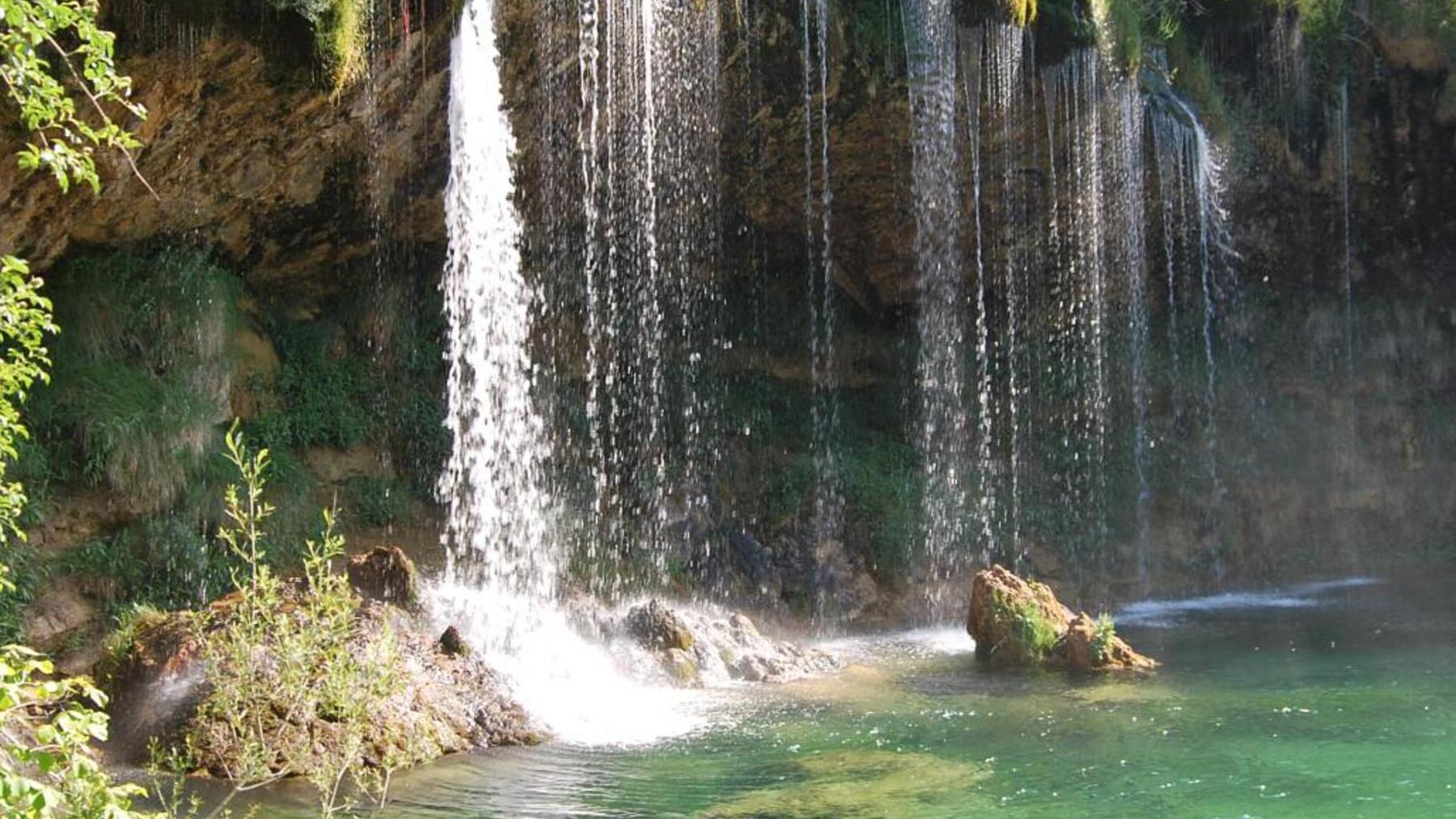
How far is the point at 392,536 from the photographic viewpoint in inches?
638

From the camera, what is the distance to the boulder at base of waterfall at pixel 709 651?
12.5m

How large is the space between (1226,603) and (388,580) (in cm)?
1185

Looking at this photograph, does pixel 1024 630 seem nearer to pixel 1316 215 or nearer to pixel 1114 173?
pixel 1114 173

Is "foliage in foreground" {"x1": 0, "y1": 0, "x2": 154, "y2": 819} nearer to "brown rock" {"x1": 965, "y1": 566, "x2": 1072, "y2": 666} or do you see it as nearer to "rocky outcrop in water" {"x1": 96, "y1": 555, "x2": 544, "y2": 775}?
"rocky outcrop in water" {"x1": 96, "y1": 555, "x2": 544, "y2": 775}

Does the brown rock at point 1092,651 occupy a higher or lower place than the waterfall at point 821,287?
lower

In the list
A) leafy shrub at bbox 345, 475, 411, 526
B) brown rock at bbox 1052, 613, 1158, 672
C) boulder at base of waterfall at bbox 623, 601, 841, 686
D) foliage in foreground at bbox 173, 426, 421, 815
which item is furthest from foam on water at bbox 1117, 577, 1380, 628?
foliage in foreground at bbox 173, 426, 421, 815

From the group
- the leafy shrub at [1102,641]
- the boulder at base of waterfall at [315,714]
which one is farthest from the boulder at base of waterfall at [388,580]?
the leafy shrub at [1102,641]

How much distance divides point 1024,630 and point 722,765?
4838 mm

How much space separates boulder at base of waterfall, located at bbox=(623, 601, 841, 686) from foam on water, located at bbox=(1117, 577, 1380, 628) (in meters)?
5.57

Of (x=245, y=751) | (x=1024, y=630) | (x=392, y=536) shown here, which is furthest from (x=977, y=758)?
(x=392, y=536)

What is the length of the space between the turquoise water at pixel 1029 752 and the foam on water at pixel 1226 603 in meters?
3.38

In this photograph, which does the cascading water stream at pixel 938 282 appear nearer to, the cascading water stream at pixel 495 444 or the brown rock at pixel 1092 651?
the cascading water stream at pixel 495 444

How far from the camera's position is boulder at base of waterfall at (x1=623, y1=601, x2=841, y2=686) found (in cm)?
1250

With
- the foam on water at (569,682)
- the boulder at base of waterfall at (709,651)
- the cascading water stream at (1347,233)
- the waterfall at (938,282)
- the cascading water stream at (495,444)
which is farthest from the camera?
the cascading water stream at (1347,233)
